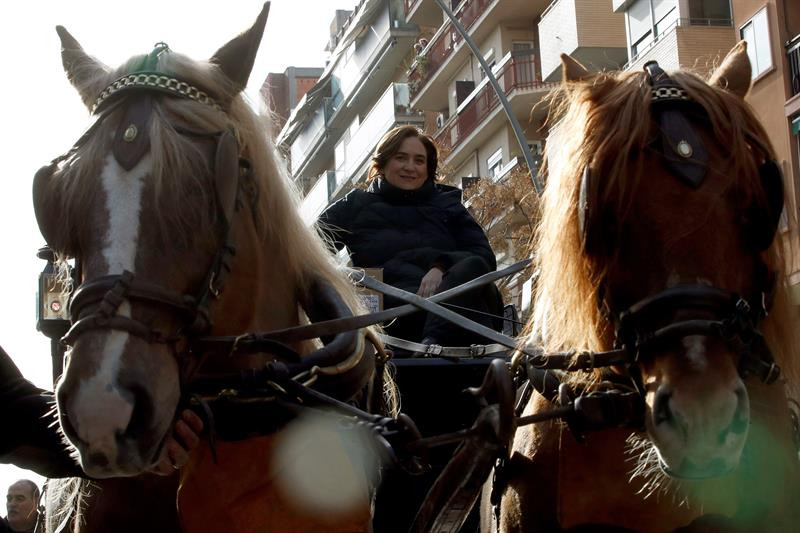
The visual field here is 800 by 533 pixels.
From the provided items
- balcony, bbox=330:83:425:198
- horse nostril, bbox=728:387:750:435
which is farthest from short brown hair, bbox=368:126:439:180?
balcony, bbox=330:83:425:198

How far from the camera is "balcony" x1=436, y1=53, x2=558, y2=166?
36.2 metres

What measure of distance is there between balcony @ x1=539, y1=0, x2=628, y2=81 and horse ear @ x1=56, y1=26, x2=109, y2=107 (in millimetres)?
27075

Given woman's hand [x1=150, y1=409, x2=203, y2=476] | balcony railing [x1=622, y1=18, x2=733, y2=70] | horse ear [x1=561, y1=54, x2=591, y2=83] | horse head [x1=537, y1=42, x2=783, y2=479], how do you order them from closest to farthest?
1. horse head [x1=537, y1=42, x2=783, y2=479]
2. woman's hand [x1=150, y1=409, x2=203, y2=476]
3. horse ear [x1=561, y1=54, x2=591, y2=83]
4. balcony railing [x1=622, y1=18, x2=733, y2=70]

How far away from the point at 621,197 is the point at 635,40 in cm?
2531

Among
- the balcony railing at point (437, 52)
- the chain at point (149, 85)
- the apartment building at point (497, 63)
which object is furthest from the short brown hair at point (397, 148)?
the balcony railing at point (437, 52)

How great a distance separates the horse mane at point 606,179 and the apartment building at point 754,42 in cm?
1774

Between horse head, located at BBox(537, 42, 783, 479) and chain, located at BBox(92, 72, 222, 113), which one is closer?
horse head, located at BBox(537, 42, 783, 479)

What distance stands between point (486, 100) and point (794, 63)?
15.3m

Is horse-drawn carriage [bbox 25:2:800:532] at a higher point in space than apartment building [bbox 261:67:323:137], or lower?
lower

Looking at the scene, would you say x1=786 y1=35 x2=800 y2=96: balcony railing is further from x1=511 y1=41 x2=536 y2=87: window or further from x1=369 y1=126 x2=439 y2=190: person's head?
x1=369 y1=126 x2=439 y2=190: person's head

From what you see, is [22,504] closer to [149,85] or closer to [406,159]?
[406,159]

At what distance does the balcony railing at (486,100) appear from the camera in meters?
36.6

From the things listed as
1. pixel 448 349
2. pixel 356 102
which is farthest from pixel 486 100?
pixel 448 349

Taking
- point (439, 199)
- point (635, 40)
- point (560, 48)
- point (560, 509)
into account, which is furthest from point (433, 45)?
point (560, 509)
